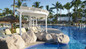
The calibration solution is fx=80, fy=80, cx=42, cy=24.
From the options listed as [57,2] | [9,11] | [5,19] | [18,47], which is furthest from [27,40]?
[57,2]

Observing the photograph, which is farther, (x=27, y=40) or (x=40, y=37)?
(x=40, y=37)

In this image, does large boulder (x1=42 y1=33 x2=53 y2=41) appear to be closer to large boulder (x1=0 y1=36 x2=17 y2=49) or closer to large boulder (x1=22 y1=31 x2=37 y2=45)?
large boulder (x1=22 y1=31 x2=37 y2=45)

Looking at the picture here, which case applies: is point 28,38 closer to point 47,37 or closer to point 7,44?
point 47,37

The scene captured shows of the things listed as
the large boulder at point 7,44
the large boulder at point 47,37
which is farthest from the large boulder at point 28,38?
the large boulder at point 7,44

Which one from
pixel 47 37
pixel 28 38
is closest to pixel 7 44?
pixel 28 38

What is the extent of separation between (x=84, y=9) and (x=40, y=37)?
133 ft

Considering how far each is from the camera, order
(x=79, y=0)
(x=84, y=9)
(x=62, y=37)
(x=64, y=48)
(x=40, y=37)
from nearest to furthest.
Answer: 1. (x=64, y=48)
2. (x=62, y=37)
3. (x=40, y=37)
4. (x=79, y=0)
5. (x=84, y=9)

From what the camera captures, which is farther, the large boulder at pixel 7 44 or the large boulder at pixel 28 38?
the large boulder at pixel 28 38

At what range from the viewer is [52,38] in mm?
9055

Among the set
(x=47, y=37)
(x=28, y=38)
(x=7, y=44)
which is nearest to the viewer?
(x=7, y=44)

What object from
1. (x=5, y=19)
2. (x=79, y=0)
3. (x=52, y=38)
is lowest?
(x=52, y=38)

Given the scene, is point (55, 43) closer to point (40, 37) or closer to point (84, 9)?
point (40, 37)

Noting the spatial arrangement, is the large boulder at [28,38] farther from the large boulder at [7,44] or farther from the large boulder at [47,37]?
the large boulder at [7,44]

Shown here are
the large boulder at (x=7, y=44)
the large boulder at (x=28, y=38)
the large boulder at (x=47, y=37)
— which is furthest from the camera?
the large boulder at (x=47, y=37)
